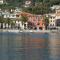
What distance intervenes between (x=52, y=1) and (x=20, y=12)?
15.4m

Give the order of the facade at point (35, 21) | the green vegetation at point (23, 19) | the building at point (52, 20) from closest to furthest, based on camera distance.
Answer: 1. the facade at point (35, 21)
2. the green vegetation at point (23, 19)
3. the building at point (52, 20)

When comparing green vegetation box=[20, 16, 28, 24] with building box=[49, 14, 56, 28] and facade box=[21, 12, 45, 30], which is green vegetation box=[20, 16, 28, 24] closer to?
facade box=[21, 12, 45, 30]

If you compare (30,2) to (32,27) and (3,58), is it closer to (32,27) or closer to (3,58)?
(32,27)

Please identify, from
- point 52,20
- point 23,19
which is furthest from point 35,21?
point 23,19

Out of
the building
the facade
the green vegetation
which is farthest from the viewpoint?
the building

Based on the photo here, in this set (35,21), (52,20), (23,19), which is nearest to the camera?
(23,19)

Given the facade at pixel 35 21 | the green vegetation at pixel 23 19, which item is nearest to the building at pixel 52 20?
the facade at pixel 35 21

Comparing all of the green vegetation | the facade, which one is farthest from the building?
the green vegetation

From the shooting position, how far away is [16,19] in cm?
11788

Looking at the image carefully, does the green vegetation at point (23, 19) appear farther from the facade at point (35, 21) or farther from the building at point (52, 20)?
the building at point (52, 20)

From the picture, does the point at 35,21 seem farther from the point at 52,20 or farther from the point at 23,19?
the point at 23,19

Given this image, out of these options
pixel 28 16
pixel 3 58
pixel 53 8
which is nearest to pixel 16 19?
pixel 28 16

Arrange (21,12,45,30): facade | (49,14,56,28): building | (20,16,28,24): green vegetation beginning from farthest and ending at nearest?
(49,14,56,28): building
(20,16,28,24): green vegetation
(21,12,45,30): facade

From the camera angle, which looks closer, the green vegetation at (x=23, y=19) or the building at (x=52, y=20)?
the green vegetation at (x=23, y=19)
